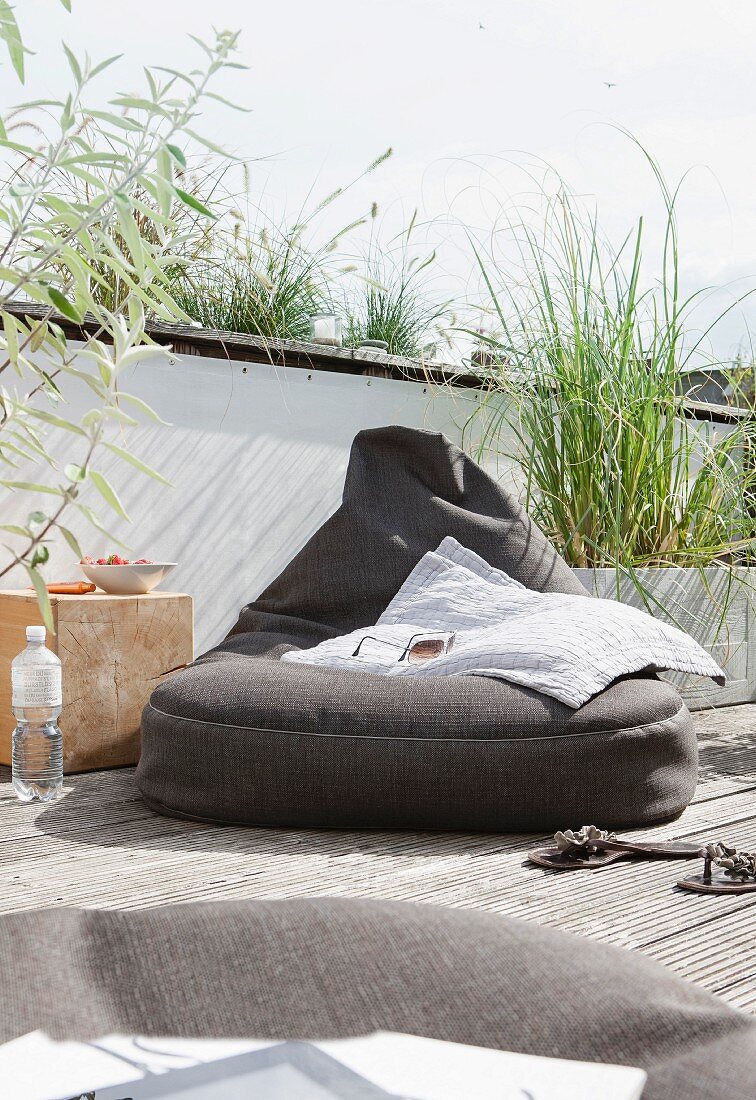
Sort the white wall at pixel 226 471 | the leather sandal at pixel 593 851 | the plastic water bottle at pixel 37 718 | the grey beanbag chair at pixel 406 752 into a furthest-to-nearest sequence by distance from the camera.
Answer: the white wall at pixel 226 471, the plastic water bottle at pixel 37 718, the grey beanbag chair at pixel 406 752, the leather sandal at pixel 593 851

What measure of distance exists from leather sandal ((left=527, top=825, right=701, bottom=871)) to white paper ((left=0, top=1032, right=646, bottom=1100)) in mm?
1374

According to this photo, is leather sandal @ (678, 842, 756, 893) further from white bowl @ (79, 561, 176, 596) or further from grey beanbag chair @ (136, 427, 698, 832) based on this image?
white bowl @ (79, 561, 176, 596)

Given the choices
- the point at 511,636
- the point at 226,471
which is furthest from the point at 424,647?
the point at 226,471

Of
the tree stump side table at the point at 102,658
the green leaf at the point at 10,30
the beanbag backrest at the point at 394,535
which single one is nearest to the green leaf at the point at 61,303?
the green leaf at the point at 10,30

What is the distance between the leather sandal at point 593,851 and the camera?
2.08 meters

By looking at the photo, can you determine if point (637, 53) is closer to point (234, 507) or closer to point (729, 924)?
point (234, 507)

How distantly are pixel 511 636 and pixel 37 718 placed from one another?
1318 millimetres

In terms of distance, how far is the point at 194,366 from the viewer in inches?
145

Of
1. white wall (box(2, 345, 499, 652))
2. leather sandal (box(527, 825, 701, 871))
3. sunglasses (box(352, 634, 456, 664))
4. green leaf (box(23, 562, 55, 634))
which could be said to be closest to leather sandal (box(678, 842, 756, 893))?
leather sandal (box(527, 825, 701, 871))

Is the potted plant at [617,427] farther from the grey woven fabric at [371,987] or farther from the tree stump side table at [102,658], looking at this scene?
the grey woven fabric at [371,987]

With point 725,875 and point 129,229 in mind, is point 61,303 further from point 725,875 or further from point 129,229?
point 725,875

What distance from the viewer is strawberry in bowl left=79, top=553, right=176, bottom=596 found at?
10.0 ft

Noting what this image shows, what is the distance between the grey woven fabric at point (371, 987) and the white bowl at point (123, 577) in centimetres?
219

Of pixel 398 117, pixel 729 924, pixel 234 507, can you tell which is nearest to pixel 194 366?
pixel 234 507
